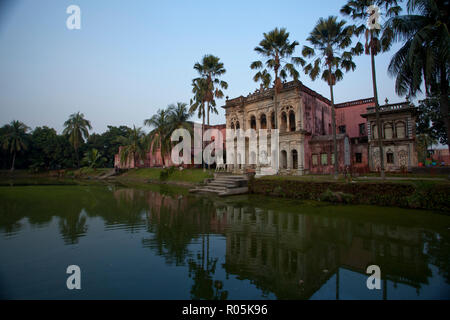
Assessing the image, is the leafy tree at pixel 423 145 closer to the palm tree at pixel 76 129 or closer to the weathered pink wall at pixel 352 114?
the weathered pink wall at pixel 352 114

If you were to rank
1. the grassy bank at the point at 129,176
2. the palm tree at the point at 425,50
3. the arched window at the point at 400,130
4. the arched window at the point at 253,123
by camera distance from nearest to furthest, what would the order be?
the palm tree at the point at 425,50, the arched window at the point at 400,130, the grassy bank at the point at 129,176, the arched window at the point at 253,123

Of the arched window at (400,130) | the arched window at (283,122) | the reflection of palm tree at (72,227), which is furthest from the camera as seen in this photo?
the arched window at (283,122)

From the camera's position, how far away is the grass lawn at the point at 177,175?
23411 millimetres

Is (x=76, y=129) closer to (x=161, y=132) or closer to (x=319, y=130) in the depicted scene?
(x=161, y=132)

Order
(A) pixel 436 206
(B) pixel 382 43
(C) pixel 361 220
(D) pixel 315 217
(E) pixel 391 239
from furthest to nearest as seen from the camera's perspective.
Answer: (B) pixel 382 43
(A) pixel 436 206
(D) pixel 315 217
(C) pixel 361 220
(E) pixel 391 239

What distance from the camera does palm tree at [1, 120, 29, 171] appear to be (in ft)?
139

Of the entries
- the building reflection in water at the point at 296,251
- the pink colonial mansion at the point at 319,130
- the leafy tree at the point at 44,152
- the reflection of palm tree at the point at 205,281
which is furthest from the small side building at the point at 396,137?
the leafy tree at the point at 44,152

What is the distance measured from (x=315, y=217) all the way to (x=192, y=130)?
23082 millimetres

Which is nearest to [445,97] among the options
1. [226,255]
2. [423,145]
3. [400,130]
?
[400,130]

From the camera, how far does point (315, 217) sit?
28.1 ft
